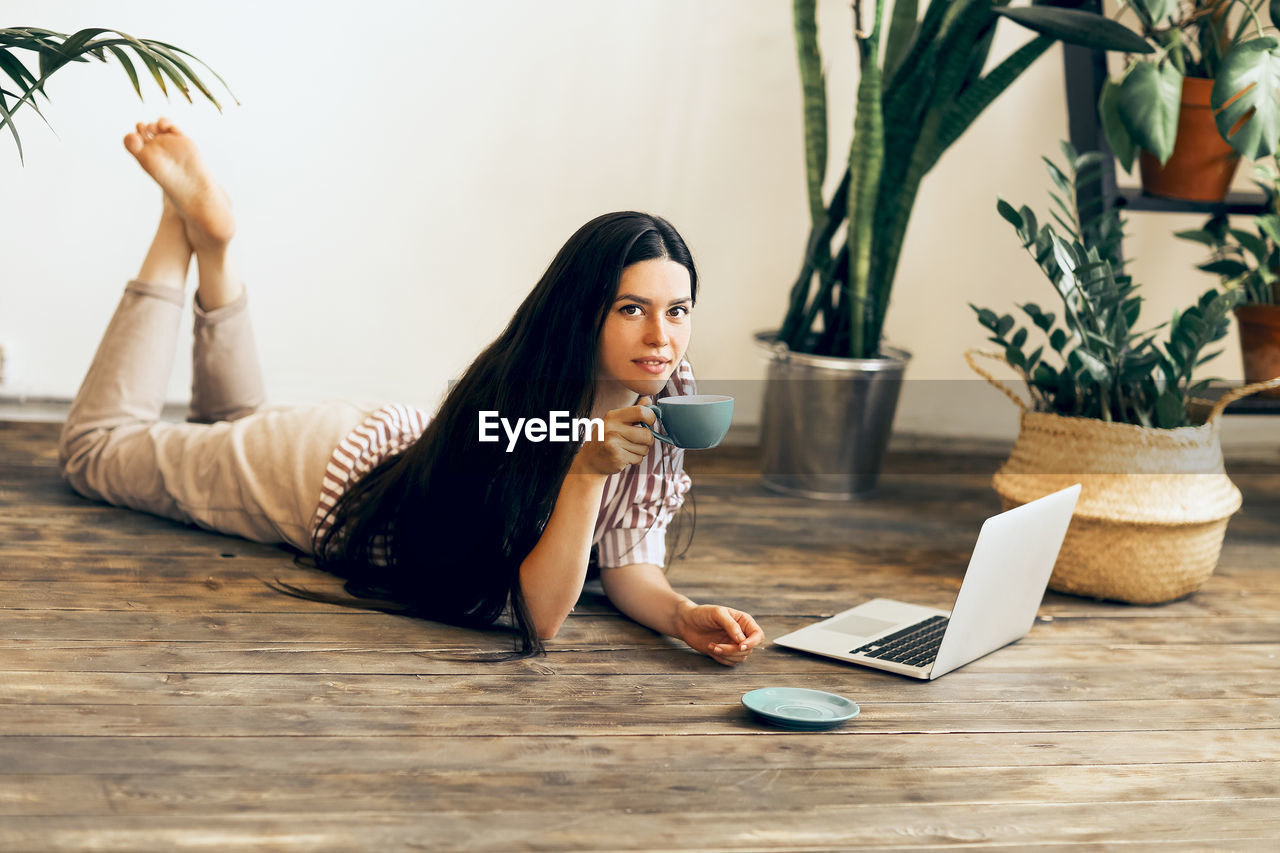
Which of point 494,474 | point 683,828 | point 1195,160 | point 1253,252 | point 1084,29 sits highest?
point 1084,29

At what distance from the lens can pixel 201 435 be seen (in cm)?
188

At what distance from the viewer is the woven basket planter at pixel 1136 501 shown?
181 centimetres

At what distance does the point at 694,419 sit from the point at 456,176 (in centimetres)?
154

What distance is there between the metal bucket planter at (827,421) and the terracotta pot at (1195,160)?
1.89 ft

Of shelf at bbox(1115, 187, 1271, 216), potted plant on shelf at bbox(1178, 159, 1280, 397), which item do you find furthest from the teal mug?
potted plant on shelf at bbox(1178, 159, 1280, 397)

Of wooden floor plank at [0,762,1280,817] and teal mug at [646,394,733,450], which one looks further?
teal mug at [646,394,733,450]

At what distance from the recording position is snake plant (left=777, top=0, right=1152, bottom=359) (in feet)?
7.39

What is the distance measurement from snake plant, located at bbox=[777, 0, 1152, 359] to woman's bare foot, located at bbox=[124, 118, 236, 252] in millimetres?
1103

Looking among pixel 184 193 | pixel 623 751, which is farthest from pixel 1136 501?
pixel 184 193

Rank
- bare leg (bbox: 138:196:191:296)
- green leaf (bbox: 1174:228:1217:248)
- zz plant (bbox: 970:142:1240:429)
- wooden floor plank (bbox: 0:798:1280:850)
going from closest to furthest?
1. wooden floor plank (bbox: 0:798:1280:850)
2. zz plant (bbox: 970:142:1240:429)
3. bare leg (bbox: 138:196:191:296)
4. green leaf (bbox: 1174:228:1217:248)

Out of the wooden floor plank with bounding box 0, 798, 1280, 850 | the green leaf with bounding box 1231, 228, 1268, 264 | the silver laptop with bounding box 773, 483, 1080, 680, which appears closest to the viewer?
the wooden floor plank with bounding box 0, 798, 1280, 850

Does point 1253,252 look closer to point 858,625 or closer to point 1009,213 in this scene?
point 1009,213

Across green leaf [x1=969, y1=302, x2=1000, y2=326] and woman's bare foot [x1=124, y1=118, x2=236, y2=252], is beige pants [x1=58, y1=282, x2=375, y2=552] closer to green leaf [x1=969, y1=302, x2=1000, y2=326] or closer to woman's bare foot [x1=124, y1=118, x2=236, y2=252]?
woman's bare foot [x1=124, y1=118, x2=236, y2=252]

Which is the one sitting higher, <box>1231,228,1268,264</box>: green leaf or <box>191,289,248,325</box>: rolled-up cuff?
Result: <box>1231,228,1268,264</box>: green leaf
